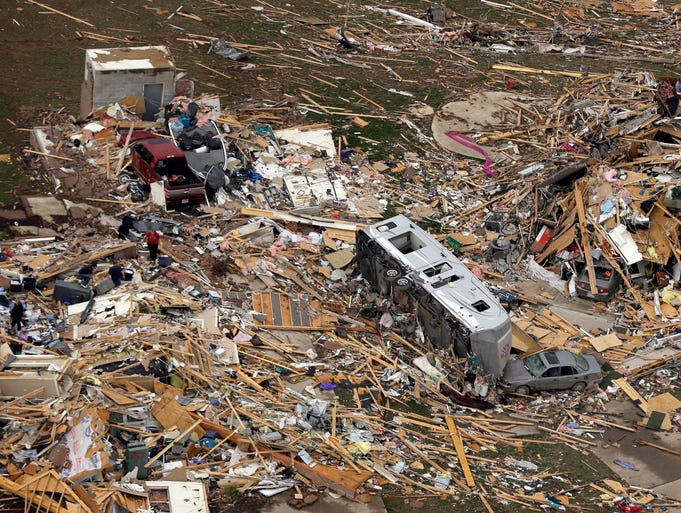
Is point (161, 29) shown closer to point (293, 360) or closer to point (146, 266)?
point (146, 266)

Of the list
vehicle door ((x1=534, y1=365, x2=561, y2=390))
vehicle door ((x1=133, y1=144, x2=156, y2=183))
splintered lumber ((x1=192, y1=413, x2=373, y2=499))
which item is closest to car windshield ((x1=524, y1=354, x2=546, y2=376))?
vehicle door ((x1=534, y1=365, x2=561, y2=390))

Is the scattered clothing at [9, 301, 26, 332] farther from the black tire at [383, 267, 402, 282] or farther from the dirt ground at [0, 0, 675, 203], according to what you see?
the dirt ground at [0, 0, 675, 203]

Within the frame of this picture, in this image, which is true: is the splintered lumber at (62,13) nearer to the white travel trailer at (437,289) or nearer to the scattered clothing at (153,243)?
the scattered clothing at (153,243)

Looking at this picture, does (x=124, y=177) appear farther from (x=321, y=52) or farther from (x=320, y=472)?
(x=320, y=472)

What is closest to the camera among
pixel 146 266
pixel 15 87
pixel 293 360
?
pixel 293 360

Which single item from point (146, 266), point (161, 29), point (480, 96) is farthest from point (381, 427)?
point (161, 29)

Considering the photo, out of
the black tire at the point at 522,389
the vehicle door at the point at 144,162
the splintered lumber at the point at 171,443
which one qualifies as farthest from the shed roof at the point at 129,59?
the black tire at the point at 522,389

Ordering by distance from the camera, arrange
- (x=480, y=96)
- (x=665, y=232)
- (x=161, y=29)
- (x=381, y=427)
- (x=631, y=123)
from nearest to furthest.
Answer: (x=381, y=427)
(x=665, y=232)
(x=631, y=123)
(x=480, y=96)
(x=161, y=29)
